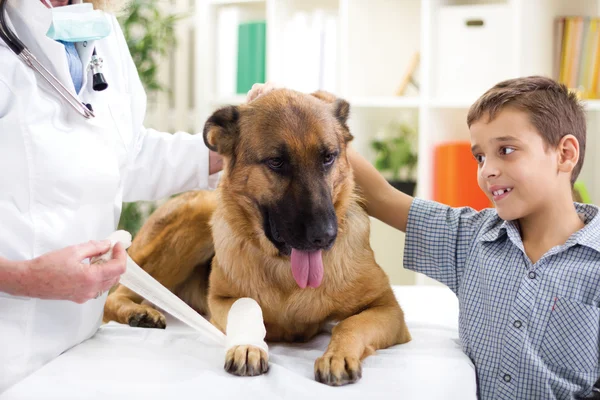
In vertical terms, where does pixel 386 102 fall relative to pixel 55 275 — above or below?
above

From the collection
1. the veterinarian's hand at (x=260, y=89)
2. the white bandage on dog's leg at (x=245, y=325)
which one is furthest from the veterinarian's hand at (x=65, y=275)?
the veterinarian's hand at (x=260, y=89)

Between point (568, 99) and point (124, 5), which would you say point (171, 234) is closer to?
point (124, 5)

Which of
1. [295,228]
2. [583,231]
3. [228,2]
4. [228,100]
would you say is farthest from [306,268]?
[228,2]

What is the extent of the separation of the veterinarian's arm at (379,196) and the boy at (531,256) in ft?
0.61

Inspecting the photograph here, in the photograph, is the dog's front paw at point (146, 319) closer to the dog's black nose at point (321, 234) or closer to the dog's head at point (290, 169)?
the dog's head at point (290, 169)

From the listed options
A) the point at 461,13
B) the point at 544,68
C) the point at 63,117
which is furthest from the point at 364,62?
the point at 63,117

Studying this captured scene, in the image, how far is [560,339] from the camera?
128 cm

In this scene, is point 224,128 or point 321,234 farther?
point 224,128

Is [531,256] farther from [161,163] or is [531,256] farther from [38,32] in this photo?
[38,32]

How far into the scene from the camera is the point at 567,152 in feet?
4.51

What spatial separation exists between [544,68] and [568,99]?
1.72 m

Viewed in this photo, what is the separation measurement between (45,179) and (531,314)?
0.97 meters

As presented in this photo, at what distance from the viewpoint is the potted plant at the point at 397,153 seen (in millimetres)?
3420

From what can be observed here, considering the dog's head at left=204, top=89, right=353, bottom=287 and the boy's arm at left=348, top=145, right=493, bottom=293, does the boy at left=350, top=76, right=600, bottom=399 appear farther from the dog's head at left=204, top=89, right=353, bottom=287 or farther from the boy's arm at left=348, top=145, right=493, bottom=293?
the dog's head at left=204, top=89, right=353, bottom=287
